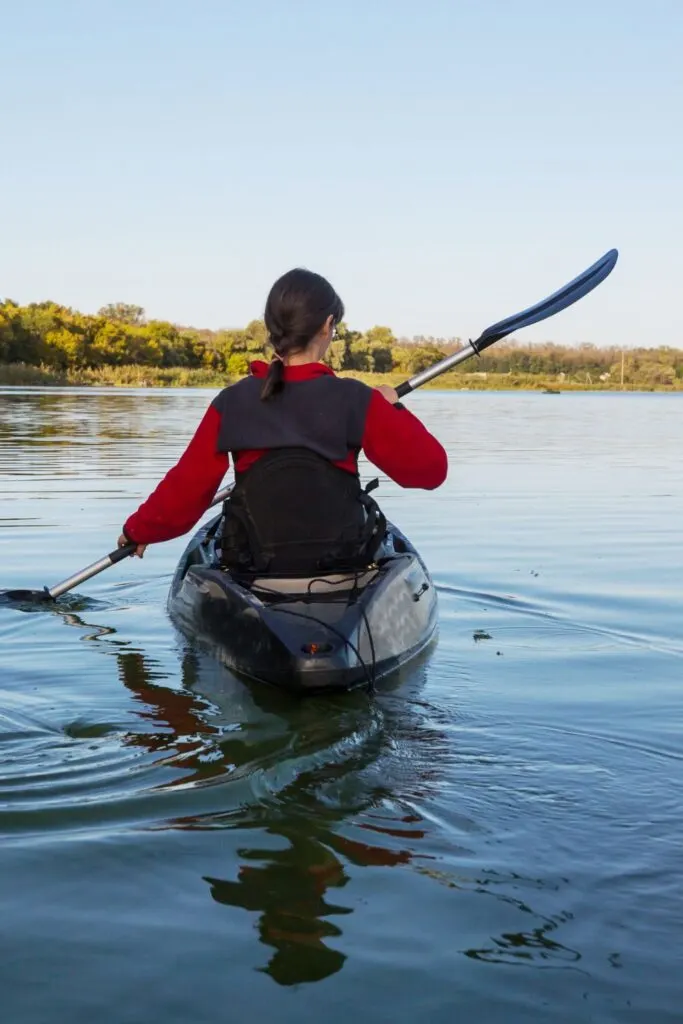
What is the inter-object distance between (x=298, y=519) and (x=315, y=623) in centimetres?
50

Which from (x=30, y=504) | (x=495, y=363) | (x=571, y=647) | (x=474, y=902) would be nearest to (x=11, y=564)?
(x=30, y=504)

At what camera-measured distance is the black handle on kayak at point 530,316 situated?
20.4ft

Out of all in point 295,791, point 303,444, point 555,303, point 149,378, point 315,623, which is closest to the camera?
point 295,791

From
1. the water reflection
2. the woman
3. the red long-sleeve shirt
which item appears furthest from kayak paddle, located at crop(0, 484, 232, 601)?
the woman

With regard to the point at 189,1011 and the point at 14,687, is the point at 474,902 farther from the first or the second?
the point at 14,687

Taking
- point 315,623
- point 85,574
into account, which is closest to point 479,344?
point 85,574

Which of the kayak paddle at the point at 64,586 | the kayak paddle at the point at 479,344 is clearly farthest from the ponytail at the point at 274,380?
the kayak paddle at the point at 64,586

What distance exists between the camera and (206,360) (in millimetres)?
79125

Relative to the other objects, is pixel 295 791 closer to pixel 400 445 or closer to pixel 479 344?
pixel 400 445

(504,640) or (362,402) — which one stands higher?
(362,402)

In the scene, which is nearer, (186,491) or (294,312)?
(294,312)

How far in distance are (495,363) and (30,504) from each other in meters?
92.3

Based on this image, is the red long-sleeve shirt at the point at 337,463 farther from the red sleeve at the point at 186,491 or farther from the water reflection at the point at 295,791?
the water reflection at the point at 295,791

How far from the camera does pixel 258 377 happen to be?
4.68 metres
